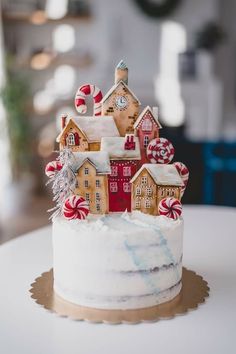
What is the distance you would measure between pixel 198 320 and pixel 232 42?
18.5 ft

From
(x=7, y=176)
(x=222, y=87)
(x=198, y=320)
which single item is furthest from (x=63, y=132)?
(x=222, y=87)

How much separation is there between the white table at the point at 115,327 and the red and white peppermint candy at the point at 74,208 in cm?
23

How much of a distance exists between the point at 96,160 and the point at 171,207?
22cm

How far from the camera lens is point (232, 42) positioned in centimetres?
651

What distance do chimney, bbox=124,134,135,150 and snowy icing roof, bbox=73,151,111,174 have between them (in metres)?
0.06

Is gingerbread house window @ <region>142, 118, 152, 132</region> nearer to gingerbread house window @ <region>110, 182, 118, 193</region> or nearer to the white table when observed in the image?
gingerbread house window @ <region>110, 182, 118, 193</region>

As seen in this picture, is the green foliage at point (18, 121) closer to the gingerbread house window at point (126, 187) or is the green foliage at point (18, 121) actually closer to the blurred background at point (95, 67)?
the blurred background at point (95, 67)

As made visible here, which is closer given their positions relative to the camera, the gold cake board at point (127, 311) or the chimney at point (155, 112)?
the gold cake board at point (127, 311)

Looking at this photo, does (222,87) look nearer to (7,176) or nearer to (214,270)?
(7,176)

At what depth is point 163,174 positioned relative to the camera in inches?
58.5

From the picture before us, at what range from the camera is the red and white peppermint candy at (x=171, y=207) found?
1.43 meters

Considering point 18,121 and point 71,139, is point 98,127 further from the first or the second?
point 18,121

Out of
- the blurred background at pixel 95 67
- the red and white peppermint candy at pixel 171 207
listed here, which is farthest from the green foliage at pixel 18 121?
the red and white peppermint candy at pixel 171 207

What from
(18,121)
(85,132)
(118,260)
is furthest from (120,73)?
(18,121)
